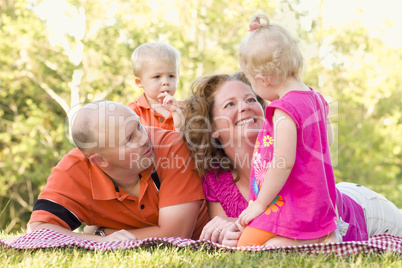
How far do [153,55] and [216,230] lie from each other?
2.00 metres

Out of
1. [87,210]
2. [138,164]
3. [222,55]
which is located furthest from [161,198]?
[222,55]

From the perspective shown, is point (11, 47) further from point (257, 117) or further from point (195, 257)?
point (195, 257)

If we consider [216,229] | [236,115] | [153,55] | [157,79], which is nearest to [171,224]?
[216,229]

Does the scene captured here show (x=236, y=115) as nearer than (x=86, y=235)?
No

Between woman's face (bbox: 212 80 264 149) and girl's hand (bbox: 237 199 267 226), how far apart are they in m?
0.75

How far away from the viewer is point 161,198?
298 centimetres

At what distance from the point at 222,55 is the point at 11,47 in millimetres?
5683

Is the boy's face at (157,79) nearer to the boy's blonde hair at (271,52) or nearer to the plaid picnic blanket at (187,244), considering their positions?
the boy's blonde hair at (271,52)

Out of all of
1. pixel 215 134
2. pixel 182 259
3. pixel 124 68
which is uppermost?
pixel 124 68

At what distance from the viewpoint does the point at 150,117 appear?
160 inches

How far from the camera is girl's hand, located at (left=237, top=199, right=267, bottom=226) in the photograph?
97.3 inches

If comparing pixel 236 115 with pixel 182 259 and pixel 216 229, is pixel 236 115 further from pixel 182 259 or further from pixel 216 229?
pixel 182 259

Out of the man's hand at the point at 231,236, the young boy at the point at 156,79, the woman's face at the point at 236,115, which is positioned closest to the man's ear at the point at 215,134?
the woman's face at the point at 236,115

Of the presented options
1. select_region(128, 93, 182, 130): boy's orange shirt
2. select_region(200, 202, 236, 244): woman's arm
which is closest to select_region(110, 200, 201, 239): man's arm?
select_region(200, 202, 236, 244): woman's arm
